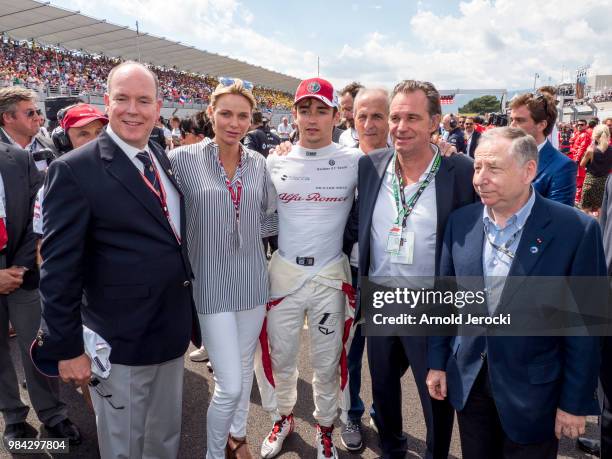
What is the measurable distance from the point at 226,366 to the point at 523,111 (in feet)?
9.37

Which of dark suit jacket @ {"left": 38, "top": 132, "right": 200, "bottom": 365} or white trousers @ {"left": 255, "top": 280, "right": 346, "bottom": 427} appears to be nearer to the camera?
dark suit jacket @ {"left": 38, "top": 132, "right": 200, "bottom": 365}

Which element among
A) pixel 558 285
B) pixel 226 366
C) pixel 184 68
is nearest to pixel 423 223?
pixel 558 285

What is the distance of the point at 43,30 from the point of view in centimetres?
2725

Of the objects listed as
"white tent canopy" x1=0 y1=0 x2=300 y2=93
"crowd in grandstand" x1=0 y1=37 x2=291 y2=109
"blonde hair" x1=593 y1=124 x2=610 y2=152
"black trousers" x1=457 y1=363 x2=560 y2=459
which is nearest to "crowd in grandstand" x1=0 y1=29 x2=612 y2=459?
"black trousers" x1=457 y1=363 x2=560 y2=459

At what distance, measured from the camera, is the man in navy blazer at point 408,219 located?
2.32 meters

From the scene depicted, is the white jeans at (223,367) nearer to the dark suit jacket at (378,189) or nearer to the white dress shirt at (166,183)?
the white dress shirt at (166,183)

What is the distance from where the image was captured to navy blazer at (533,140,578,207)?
2.78 meters

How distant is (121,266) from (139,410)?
76 centimetres

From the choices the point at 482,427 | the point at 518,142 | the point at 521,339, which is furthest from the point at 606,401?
the point at 518,142

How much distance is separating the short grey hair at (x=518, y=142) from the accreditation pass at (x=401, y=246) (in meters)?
0.66

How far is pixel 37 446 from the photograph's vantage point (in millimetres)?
2777

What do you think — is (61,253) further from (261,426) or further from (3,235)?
(261,426)

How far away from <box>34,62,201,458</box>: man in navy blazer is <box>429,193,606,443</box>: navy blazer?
1453 millimetres

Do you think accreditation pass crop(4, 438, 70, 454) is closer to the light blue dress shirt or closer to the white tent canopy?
the light blue dress shirt
